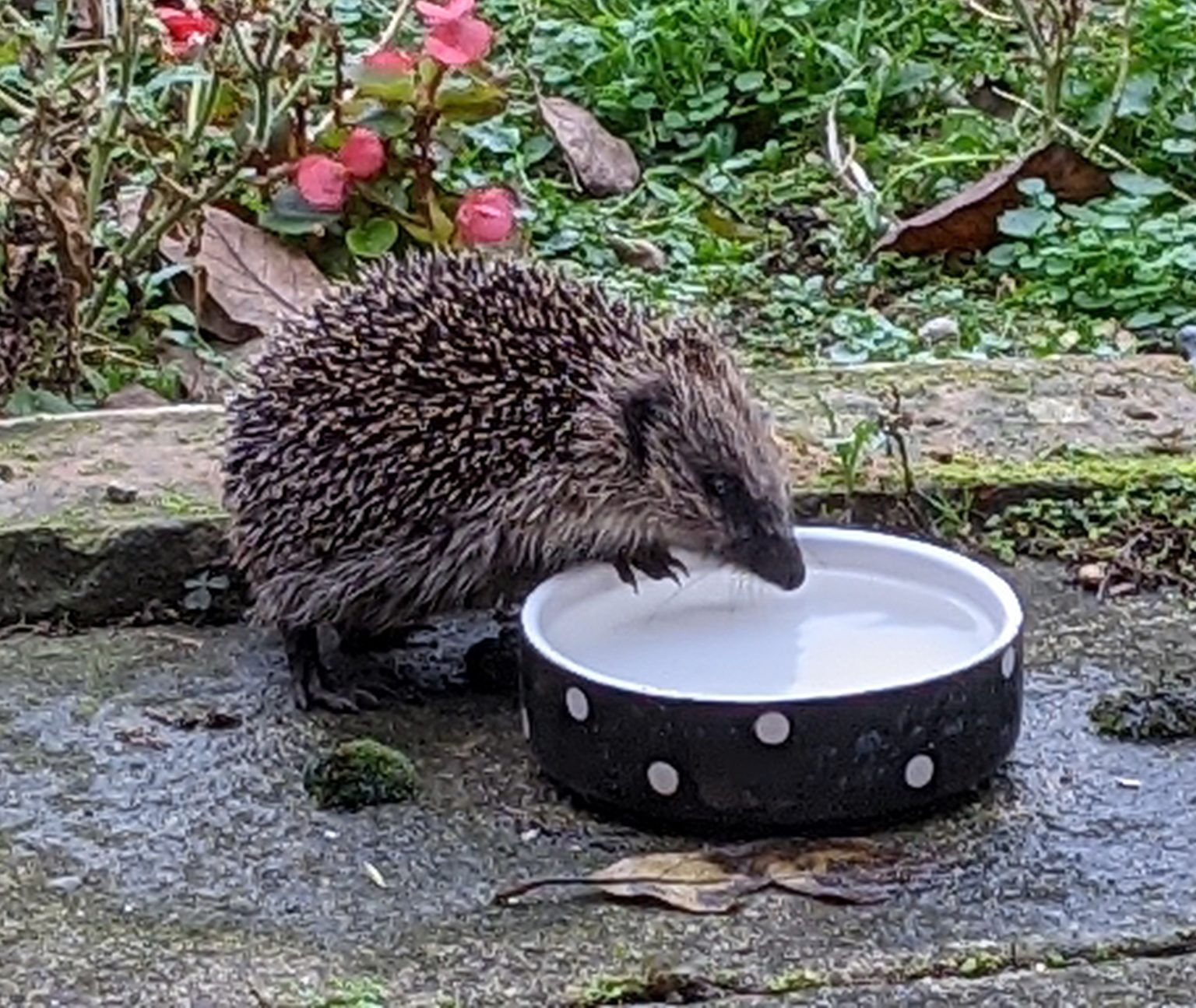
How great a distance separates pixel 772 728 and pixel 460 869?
0.45 meters

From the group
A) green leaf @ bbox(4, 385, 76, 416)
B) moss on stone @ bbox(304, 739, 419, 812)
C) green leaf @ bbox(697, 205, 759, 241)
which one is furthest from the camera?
green leaf @ bbox(697, 205, 759, 241)

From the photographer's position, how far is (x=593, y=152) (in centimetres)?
726

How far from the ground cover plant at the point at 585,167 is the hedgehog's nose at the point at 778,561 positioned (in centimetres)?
149

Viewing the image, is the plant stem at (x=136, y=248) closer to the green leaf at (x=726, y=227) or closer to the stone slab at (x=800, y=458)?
the stone slab at (x=800, y=458)

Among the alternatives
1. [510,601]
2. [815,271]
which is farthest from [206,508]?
[815,271]

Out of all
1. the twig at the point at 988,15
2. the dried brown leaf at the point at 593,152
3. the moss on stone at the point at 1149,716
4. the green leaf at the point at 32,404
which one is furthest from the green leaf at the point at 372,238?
the moss on stone at the point at 1149,716

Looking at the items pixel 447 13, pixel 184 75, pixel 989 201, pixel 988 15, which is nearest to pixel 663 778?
pixel 447 13

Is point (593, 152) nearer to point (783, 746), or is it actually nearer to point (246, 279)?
point (246, 279)

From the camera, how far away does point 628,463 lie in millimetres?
4457

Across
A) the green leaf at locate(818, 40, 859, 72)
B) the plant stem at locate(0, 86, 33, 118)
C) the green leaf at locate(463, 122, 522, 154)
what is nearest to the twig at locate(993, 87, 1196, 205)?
the green leaf at locate(818, 40, 859, 72)

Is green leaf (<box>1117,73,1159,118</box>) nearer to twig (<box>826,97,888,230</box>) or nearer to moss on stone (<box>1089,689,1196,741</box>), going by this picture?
twig (<box>826,97,888,230</box>)

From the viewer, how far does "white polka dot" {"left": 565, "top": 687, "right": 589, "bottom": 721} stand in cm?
383

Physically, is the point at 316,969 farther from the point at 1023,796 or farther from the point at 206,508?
the point at 206,508

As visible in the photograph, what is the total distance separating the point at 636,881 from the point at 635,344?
1.08 meters
